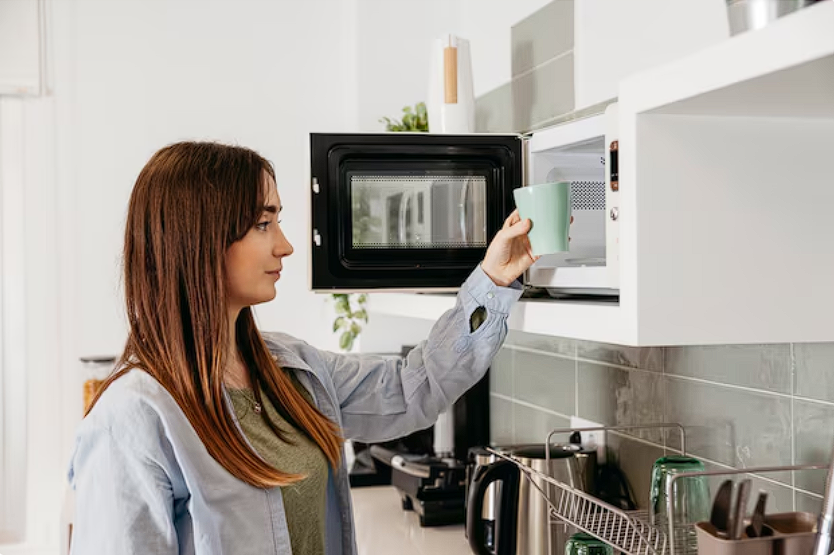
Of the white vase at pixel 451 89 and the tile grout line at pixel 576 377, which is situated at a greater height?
the white vase at pixel 451 89

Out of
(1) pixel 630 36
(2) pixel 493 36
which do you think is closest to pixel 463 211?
(1) pixel 630 36

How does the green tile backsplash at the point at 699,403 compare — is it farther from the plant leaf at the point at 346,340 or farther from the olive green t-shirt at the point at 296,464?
the plant leaf at the point at 346,340

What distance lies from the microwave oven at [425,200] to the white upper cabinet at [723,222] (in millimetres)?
394

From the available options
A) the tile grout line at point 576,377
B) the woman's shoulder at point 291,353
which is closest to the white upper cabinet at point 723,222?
the woman's shoulder at point 291,353

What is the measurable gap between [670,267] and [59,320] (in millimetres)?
2184

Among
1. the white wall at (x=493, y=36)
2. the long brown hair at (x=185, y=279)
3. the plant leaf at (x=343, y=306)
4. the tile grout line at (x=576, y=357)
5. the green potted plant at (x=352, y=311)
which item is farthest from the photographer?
the plant leaf at (x=343, y=306)

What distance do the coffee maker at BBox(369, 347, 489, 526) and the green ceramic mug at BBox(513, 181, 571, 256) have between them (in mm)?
971

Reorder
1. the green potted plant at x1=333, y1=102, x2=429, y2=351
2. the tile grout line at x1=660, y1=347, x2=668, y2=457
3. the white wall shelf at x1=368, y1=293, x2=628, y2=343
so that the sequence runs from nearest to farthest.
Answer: the white wall shelf at x1=368, y1=293, x2=628, y2=343 → the tile grout line at x1=660, y1=347, x2=668, y2=457 → the green potted plant at x1=333, y1=102, x2=429, y2=351

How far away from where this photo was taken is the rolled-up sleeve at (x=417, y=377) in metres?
1.39

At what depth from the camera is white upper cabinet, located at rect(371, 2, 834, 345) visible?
937 millimetres

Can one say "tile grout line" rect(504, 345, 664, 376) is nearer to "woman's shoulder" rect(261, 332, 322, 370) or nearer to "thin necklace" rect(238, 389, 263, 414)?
"woman's shoulder" rect(261, 332, 322, 370)

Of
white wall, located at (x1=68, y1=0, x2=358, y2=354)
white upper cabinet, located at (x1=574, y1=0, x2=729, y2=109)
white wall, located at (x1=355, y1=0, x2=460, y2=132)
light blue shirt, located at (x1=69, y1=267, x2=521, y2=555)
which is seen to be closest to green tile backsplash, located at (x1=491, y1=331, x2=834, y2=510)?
light blue shirt, located at (x1=69, y1=267, x2=521, y2=555)

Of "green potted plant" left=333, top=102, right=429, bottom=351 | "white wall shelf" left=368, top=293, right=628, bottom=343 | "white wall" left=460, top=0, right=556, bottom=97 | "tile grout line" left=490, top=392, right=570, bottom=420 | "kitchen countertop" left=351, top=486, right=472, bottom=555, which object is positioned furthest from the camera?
"green potted plant" left=333, top=102, right=429, bottom=351

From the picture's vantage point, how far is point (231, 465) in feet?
3.94
